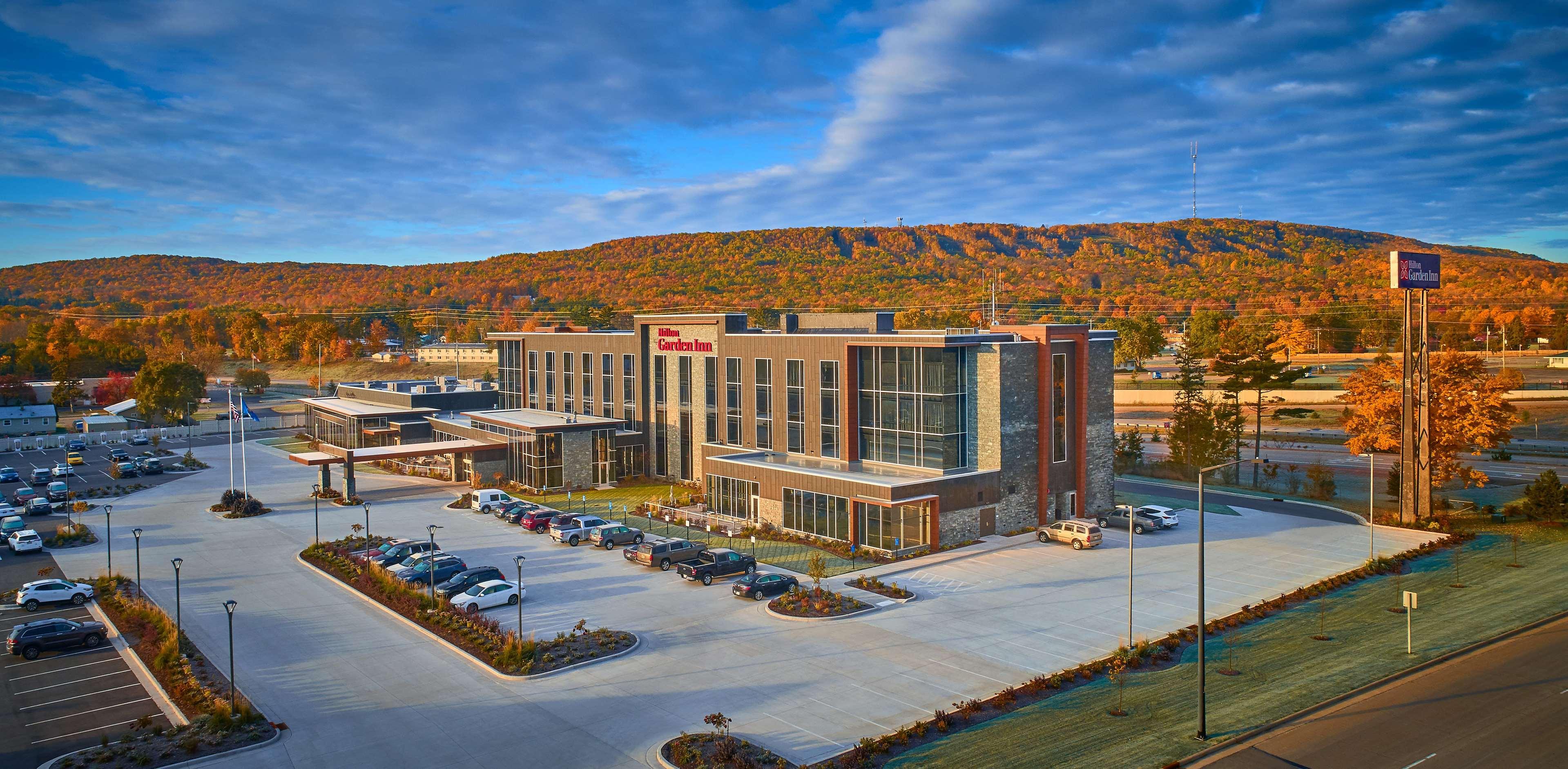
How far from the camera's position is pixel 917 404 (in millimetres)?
47781

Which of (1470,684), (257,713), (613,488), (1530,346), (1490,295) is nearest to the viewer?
(257,713)

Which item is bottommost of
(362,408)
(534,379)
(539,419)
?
(539,419)

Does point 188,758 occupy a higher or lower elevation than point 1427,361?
lower

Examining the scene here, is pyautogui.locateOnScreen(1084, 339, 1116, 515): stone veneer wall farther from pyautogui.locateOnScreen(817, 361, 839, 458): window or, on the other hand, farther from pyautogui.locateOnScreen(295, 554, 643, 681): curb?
pyautogui.locateOnScreen(295, 554, 643, 681): curb

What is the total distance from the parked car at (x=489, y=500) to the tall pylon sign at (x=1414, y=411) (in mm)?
51572

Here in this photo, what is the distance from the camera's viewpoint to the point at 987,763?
68.7 feet

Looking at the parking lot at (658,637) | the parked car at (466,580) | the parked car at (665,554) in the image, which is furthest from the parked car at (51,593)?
the parked car at (665,554)

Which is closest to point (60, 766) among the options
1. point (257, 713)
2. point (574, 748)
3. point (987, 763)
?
point (257, 713)

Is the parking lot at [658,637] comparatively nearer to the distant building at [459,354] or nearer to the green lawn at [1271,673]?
the green lawn at [1271,673]

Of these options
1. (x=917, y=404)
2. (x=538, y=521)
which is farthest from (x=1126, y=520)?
(x=538, y=521)

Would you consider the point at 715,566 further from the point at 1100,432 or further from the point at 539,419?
the point at 539,419

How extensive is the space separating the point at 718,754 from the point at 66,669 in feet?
75.3

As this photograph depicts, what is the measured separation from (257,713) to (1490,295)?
7589 inches

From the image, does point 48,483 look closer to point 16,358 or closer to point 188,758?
point 188,758
